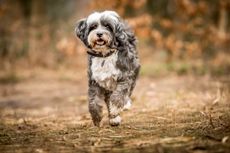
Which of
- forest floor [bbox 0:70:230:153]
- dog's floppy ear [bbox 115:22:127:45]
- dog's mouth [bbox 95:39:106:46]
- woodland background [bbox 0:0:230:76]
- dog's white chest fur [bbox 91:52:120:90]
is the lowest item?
forest floor [bbox 0:70:230:153]

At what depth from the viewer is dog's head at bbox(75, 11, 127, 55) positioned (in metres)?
7.57

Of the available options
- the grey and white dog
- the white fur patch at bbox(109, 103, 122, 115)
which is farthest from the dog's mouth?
the white fur patch at bbox(109, 103, 122, 115)

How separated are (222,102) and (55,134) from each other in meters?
3.34

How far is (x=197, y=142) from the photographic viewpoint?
18.7 ft

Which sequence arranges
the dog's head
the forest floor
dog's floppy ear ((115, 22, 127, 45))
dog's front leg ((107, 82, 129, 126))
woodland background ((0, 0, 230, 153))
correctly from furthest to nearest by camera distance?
1. dog's floppy ear ((115, 22, 127, 45))
2. dog's front leg ((107, 82, 129, 126))
3. the dog's head
4. woodland background ((0, 0, 230, 153))
5. the forest floor

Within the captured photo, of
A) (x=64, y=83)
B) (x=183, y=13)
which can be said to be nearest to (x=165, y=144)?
(x=64, y=83)

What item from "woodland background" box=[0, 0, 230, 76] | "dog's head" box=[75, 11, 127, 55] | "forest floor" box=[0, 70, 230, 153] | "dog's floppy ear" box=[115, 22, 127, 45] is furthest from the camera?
"woodland background" box=[0, 0, 230, 76]

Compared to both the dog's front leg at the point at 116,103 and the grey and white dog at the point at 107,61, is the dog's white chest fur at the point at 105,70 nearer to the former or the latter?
the grey and white dog at the point at 107,61

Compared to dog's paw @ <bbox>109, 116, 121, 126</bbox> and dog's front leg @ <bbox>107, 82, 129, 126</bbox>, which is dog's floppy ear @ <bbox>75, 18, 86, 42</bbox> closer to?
dog's front leg @ <bbox>107, 82, 129, 126</bbox>

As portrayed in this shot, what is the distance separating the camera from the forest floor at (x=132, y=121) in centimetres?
596

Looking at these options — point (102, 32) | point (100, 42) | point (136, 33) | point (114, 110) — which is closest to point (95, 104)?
point (114, 110)

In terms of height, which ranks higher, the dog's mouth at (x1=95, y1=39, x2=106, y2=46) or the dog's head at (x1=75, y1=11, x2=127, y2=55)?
the dog's head at (x1=75, y1=11, x2=127, y2=55)

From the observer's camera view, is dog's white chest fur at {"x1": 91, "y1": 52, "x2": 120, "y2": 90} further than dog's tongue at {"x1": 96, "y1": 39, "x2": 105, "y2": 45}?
Yes

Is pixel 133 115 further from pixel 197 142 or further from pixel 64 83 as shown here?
pixel 64 83
